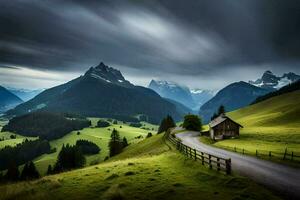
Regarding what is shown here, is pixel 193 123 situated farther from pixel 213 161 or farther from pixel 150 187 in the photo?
pixel 150 187

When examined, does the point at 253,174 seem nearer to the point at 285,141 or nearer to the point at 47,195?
the point at 47,195

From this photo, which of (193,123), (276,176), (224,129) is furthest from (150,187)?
(193,123)

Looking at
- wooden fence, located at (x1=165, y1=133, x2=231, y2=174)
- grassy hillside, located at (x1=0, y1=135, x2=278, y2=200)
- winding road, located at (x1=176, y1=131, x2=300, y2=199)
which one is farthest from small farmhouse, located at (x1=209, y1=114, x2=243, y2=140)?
grassy hillside, located at (x1=0, y1=135, x2=278, y2=200)

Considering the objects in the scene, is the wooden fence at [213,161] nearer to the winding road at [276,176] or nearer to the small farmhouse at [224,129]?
the winding road at [276,176]

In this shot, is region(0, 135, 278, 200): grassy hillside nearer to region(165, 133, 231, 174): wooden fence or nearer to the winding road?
region(165, 133, 231, 174): wooden fence

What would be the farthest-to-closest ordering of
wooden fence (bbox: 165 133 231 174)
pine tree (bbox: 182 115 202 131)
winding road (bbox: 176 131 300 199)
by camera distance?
pine tree (bbox: 182 115 202 131) < wooden fence (bbox: 165 133 231 174) < winding road (bbox: 176 131 300 199)

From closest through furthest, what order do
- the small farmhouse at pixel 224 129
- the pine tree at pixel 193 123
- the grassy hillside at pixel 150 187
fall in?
the grassy hillside at pixel 150 187
the small farmhouse at pixel 224 129
the pine tree at pixel 193 123

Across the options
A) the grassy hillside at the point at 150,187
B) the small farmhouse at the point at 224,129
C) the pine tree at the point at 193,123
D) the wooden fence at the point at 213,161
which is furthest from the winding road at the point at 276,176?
the pine tree at the point at 193,123

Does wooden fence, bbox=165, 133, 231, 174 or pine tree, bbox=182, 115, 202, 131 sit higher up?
pine tree, bbox=182, 115, 202, 131

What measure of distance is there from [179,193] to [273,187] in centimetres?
832

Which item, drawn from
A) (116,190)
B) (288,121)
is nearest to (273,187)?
(116,190)

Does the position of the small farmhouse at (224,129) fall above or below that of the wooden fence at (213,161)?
above

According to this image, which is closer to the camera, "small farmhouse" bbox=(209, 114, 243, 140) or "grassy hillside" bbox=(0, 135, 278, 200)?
"grassy hillside" bbox=(0, 135, 278, 200)

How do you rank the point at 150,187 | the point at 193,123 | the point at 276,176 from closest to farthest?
the point at 150,187
the point at 276,176
the point at 193,123
